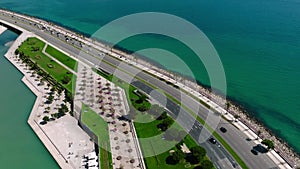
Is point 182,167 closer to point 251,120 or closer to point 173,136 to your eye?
point 173,136

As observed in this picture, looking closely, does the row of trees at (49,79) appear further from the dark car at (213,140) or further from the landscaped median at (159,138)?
the dark car at (213,140)

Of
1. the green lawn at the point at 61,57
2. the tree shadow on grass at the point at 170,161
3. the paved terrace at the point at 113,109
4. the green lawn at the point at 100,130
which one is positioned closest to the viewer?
A: the tree shadow on grass at the point at 170,161

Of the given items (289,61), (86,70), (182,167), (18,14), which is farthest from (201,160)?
(18,14)

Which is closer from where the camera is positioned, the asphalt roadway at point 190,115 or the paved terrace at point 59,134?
the asphalt roadway at point 190,115

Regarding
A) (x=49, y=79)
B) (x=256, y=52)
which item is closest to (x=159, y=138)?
(x=49, y=79)

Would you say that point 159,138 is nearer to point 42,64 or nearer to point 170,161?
point 170,161

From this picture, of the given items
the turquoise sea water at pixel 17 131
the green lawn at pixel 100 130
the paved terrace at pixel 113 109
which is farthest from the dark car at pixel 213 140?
the turquoise sea water at pixel 17 131
